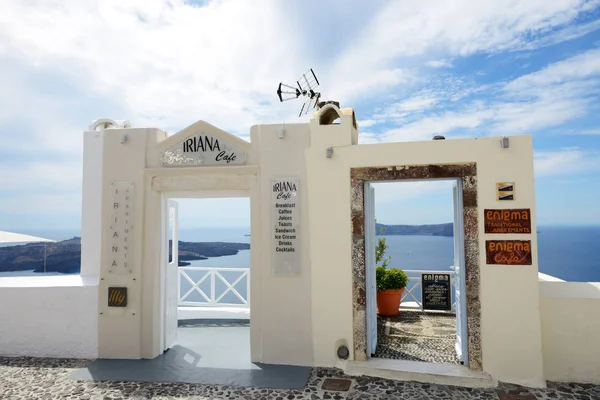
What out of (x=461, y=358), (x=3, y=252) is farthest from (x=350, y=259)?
(x=3, y=252)

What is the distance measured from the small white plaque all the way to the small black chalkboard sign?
4.97 metres

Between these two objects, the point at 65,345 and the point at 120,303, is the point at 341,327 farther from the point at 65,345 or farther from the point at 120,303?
the point at 65,345

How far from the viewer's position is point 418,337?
5613mm

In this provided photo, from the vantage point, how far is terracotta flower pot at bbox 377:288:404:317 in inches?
265

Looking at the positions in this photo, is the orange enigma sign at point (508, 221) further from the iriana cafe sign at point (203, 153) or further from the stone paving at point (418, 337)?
the iriana cafe sign at point (203, 153)

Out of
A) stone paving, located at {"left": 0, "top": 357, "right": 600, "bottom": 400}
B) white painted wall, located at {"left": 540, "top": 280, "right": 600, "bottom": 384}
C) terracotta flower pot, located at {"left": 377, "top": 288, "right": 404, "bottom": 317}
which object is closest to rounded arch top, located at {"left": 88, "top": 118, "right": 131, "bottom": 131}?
stone paving, located at {"left": 0, "top": 357, "right": 600, "bottom": 400}

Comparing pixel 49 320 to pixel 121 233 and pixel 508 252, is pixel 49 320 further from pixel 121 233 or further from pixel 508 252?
pixel 508 252

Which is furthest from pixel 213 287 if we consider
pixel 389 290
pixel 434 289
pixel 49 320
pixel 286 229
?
pixel 434 289

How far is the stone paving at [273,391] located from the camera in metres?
4.00

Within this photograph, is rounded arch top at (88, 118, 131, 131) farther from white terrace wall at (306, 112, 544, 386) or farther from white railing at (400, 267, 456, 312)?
white railing at (400, 267, 456, 312)

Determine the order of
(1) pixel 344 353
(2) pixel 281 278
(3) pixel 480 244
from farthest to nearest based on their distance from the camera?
(2) pixel 281 278 < (1) pixel 344 353 < (3) pixel 480 244

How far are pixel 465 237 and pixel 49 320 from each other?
562 centimetres

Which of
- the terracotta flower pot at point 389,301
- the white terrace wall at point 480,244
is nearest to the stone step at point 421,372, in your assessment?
the white terrace wall at point 480,244

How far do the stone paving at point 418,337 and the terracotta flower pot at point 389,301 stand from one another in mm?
133
